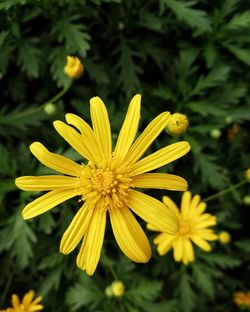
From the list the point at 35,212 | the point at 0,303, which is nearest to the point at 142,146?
the point at 35,212

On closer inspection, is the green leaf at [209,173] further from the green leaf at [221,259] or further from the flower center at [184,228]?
the green leaf at [221,259]

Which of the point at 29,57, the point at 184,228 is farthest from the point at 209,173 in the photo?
the point at 29,57

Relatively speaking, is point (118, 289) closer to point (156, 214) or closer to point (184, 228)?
point (184, 228)

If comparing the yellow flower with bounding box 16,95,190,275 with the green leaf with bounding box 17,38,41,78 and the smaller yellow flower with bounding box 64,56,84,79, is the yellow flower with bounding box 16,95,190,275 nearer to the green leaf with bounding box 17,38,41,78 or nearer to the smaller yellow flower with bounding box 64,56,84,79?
the smaller yellow flower with bounding box 64,56,84,79

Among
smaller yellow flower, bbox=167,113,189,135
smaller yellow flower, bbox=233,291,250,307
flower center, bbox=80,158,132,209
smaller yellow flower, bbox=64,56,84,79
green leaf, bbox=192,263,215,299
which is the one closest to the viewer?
flower center, bbox=80,158,132,209

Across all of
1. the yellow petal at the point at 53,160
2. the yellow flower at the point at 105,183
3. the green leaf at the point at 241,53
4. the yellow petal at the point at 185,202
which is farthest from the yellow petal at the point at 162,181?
the green leaf at the point at 241,53

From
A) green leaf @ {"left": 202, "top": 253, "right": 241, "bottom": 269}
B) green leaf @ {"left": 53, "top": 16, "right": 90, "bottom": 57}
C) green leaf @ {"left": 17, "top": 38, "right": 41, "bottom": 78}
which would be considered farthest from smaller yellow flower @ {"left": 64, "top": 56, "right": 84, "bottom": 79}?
green leaf @ {"left": 202, "top": 253, "right": 241, "bottom": 269}
